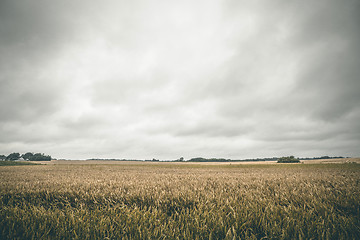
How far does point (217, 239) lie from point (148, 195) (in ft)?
7.31

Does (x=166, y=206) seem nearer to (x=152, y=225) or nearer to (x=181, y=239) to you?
(x=152, y=225)

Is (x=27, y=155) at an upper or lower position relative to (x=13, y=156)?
upper

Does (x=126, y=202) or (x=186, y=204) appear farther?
(x=126, y=202)

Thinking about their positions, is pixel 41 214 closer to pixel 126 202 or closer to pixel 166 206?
pixel 126 202

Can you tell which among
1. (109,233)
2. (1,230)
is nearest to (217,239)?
(109,233)

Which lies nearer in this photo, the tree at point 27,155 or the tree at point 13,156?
the tree at point 13,156

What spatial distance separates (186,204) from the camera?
324 centimetres

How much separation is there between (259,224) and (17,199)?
610cm

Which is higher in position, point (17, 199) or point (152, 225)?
point (152, 225)

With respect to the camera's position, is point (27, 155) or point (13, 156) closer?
point (13, 156)

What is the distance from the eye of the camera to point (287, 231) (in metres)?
1.91

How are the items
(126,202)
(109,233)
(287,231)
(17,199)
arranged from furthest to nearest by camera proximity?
(17,199) → (126,202) → (109,233) → (287,231)

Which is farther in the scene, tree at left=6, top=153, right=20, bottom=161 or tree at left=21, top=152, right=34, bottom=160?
tree at left=21, top=152, right=34, bottom=160

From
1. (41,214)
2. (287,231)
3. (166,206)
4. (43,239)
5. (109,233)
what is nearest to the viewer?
(43,239)
